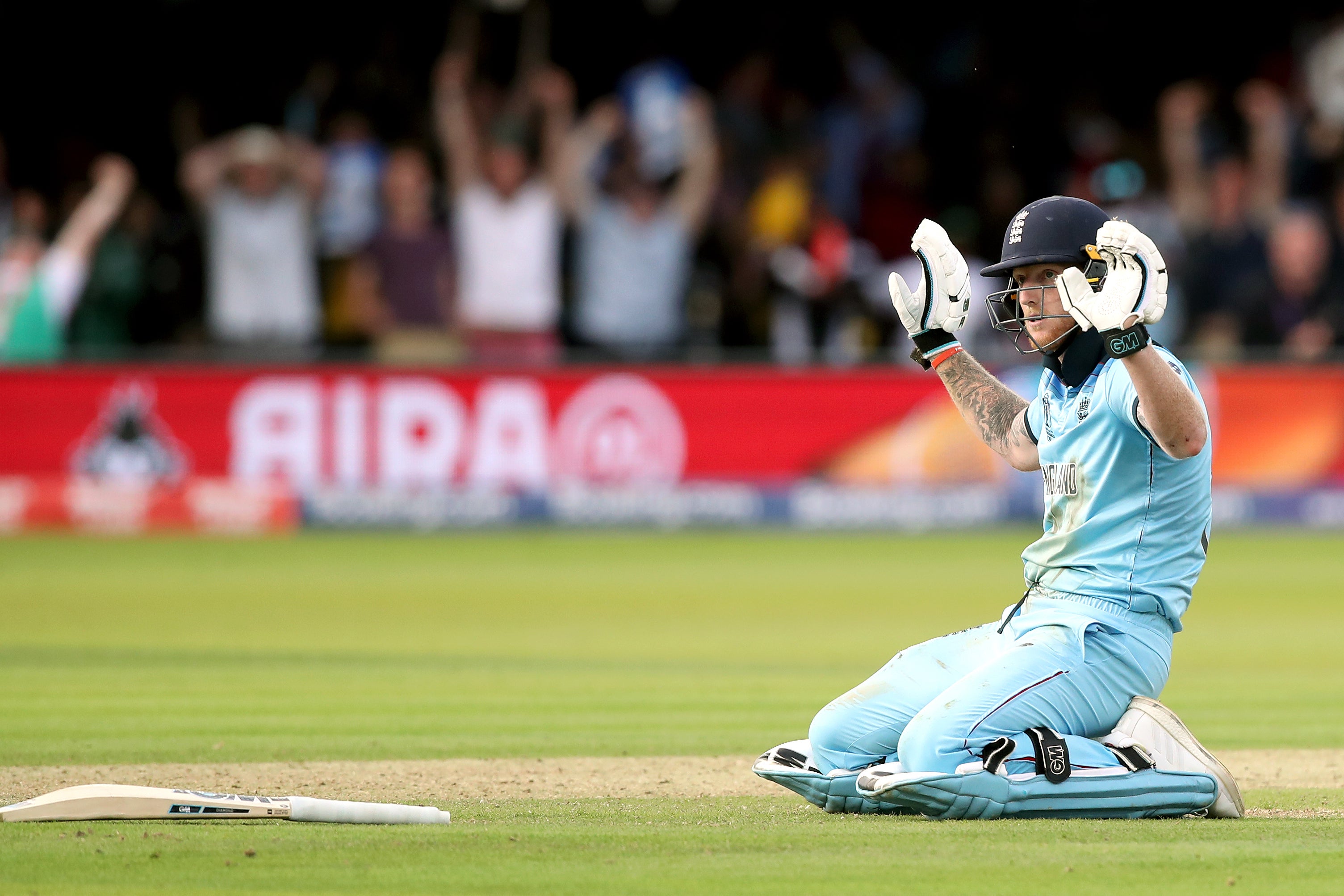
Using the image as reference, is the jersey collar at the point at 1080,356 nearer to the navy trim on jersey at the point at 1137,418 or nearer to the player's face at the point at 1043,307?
the player's face at the point at 1043,307

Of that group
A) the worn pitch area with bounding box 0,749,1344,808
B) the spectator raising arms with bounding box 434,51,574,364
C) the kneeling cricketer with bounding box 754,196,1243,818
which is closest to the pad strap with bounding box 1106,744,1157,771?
the kneeling cricketer with bounding box 754,196,1243,818

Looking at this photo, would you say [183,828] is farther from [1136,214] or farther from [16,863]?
[1136,214]

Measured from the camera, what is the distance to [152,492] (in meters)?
17.2

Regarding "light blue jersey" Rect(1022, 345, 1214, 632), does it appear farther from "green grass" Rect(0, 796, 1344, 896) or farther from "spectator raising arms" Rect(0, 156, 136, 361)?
"spectator raising arms" Rect(0, 156, 136, 361)

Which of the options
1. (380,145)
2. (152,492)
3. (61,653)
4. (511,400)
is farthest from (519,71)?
(61,653)

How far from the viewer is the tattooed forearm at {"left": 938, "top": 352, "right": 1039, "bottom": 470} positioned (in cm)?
663

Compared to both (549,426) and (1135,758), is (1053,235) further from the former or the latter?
(549,426)

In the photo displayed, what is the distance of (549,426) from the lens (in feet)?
57.7

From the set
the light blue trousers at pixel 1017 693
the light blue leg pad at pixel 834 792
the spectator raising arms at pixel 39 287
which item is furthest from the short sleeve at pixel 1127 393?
the spectator raising arms at pixel 39 287

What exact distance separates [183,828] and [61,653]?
5423mm

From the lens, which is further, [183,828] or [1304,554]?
[1304,554]

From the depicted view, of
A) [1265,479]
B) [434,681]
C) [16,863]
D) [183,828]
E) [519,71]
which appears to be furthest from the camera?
[519,71]

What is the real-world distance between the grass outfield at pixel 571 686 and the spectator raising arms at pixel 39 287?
5.81 feet

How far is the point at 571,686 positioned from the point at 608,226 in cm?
919
